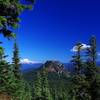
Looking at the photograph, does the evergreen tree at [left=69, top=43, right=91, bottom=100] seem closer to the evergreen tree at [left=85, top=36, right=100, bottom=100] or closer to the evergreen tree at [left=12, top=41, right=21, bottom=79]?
the evergreen tree at [left=85, top=36, right=100, bottom=100]

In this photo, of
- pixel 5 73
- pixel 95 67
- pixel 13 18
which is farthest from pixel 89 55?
pixel 13 18

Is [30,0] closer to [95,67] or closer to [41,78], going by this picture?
[95,67]

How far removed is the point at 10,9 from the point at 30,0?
168cm

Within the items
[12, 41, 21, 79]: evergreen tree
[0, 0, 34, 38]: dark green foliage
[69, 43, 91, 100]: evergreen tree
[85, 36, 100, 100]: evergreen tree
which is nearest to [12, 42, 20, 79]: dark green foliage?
[12, 41, 21, 79]: evergreen tree

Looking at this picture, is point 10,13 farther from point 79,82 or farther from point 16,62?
point 16,62

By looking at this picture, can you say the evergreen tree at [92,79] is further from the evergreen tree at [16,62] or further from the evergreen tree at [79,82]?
the evergreen tree at [16,62]

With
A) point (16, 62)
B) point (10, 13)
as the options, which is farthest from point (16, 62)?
point (10, 13)

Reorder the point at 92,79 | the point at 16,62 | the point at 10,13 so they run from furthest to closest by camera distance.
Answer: the point at 16,62, the point at 92,79, the point at 10,13

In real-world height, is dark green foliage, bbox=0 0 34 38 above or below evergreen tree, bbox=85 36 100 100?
above

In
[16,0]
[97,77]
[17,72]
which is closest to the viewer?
[16,0]

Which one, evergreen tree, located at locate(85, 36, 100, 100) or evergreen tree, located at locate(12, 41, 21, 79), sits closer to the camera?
evergreen tree, located at locate(85, 36, 100, 100)

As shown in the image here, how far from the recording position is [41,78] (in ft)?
315

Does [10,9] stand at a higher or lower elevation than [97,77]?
higher

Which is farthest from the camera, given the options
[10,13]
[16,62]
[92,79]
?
[16,62]
